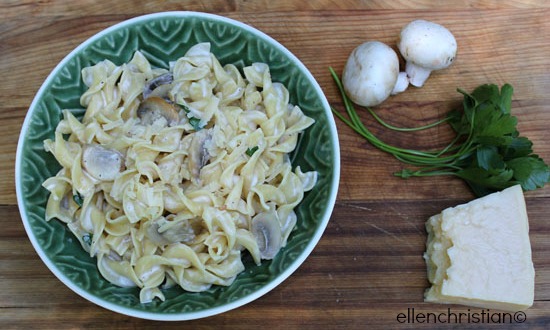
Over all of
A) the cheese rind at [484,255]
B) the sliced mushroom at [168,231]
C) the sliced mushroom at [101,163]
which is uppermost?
the sliced mushroom at [101,163]

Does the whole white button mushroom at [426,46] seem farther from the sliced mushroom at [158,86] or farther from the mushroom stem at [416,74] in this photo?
the sliced mushroom at [158,86]

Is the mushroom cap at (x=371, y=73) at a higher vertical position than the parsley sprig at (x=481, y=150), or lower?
higher

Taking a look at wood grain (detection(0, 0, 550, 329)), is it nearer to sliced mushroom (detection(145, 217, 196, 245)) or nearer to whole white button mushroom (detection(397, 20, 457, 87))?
whole white button mushroom (detection(397, 20, 457, 87))

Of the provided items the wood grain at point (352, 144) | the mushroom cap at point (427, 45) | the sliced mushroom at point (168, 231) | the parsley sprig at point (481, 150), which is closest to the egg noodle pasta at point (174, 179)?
the sliced mushroom at point (168, 231)

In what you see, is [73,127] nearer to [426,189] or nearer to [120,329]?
[120,329]

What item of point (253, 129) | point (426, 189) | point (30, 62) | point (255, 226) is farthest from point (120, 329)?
point (426, 189)

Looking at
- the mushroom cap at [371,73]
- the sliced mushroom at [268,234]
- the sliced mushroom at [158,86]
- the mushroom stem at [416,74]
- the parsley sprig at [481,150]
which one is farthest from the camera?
the mushroom stem at [416,74]

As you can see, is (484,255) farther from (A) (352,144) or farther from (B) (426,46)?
(B) (426,46)
